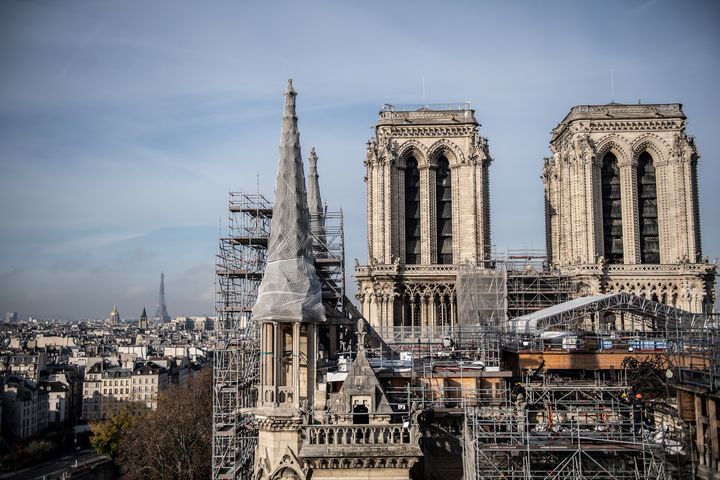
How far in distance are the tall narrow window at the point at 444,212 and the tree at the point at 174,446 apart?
22270 millimetres

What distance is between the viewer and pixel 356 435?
2217 centimetres

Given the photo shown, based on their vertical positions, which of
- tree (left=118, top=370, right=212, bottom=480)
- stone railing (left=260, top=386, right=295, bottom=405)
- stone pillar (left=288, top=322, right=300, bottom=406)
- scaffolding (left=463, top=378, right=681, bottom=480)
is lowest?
tree (left=118, top=370, right=212, bottom=480)

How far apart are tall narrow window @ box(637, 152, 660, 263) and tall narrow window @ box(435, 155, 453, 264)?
48.3 ft

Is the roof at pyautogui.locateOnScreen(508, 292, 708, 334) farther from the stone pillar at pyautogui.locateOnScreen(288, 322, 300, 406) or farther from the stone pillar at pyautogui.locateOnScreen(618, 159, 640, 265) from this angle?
the stone pillar at pyautogui.locateOnScreen(618, 159, 640, 265)

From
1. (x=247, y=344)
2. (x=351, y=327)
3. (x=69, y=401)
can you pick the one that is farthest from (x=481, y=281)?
(x=69, y=401)

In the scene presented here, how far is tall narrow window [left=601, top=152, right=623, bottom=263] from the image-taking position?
195 ft

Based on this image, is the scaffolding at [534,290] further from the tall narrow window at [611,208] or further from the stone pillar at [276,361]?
the stone pillar at [276,361]

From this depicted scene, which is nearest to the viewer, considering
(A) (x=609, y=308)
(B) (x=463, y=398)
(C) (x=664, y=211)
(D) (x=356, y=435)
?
(D) (x=356, y=435)

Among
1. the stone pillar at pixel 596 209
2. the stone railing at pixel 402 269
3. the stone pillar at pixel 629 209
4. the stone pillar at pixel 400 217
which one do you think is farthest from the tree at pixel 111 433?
the stone pillar at pixel 629 209

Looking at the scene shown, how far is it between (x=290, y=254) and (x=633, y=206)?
40.6 metres

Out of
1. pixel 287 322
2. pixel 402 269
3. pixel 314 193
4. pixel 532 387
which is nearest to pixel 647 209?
pixel 402 269

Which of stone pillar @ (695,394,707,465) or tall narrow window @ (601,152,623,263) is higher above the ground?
tall narrow window @ (601,152,623,263)

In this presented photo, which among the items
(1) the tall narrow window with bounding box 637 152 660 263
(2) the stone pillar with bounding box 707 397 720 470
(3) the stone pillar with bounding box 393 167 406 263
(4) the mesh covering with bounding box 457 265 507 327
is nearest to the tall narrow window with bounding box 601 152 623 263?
(1) the tall narrow window with bounding box 637 152 660 263

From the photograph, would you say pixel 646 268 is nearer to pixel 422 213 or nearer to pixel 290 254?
pixel 422 213
